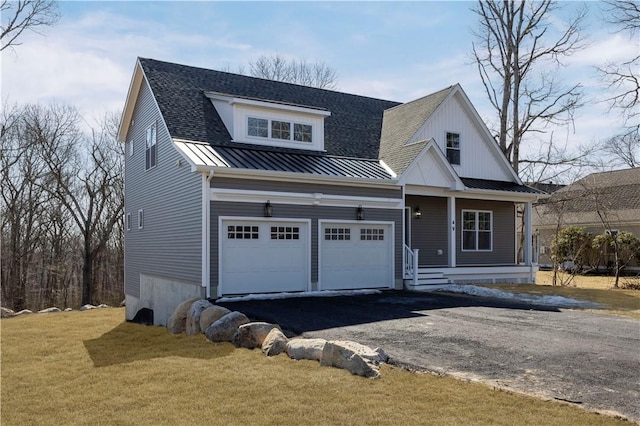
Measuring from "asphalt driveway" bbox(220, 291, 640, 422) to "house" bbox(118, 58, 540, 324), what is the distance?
174 cm

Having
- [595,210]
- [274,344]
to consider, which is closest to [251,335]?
[274,344]

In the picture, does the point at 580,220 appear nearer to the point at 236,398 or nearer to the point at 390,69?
the point at 390,69

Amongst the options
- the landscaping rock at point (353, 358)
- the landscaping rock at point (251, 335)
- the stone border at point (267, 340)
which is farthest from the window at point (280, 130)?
the landscaping rock at point (353, 358)

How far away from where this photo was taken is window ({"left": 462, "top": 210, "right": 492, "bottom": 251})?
19453mm

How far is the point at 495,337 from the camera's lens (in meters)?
8.63

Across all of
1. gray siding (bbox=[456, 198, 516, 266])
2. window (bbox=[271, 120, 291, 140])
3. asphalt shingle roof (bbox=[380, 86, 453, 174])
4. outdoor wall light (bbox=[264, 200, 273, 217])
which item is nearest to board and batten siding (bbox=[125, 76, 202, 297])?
outdoor wall light (bbox=[264, 200, 273, 217])

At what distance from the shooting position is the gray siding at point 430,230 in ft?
60.8

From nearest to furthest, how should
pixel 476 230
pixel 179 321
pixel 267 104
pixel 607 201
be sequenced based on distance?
pixel 179 321
pixel 267 104
pixel 476 230
pixel 607 201

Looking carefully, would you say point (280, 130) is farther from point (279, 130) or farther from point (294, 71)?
point (294, 71)

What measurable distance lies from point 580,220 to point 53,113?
98.6 feet

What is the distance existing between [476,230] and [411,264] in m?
4.62

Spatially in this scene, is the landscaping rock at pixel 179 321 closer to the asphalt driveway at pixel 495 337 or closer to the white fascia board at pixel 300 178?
the asphalt driveway at pixel 495 337

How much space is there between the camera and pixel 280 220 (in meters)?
13.9

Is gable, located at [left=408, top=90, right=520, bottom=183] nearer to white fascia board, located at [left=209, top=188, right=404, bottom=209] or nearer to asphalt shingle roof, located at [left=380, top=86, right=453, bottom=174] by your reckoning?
asphalt shingle roof, located at [left=380, top=86, right=453, bottom=174]
